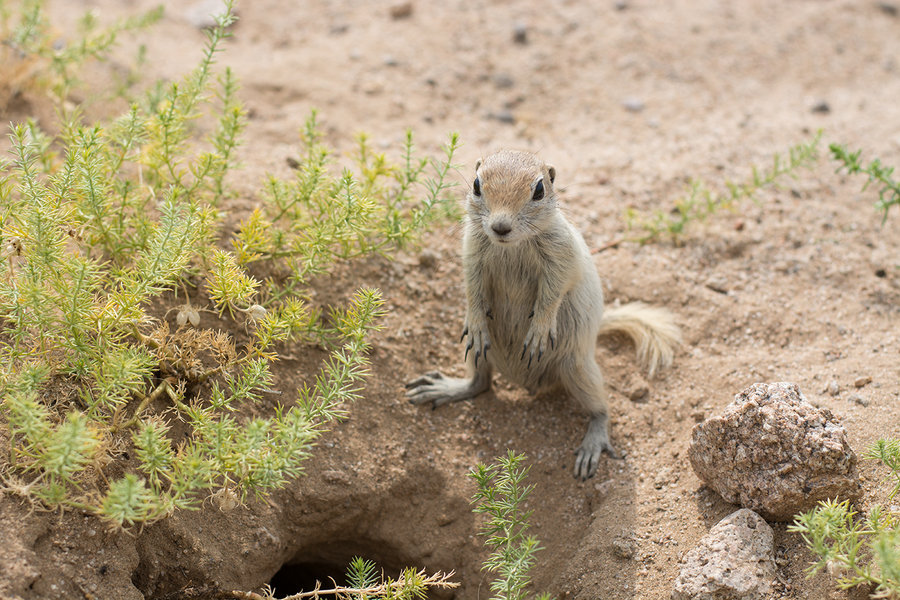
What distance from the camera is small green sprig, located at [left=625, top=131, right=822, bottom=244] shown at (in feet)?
17.3

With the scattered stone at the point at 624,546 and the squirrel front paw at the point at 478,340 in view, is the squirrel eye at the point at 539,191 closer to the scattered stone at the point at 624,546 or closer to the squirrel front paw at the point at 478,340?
the squirrel front paw at the point at 478,340

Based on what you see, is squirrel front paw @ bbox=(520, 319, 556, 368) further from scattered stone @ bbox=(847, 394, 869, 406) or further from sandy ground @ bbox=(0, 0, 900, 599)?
scattered stone @ bbox=(847, 394, 869, 406)

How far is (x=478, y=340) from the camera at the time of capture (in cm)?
427

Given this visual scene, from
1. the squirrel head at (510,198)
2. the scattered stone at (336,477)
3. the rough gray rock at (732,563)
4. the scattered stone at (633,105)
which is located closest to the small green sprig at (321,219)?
the squirrel head at (510,198)

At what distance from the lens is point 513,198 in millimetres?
3795

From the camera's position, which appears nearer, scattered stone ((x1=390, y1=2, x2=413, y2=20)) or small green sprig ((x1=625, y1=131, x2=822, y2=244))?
small green sprig ((x1=625, y1=131, x2=822, y2=244))

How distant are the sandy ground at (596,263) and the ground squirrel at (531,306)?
156mm

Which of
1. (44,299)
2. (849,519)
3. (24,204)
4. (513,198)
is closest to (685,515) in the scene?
(849,519)

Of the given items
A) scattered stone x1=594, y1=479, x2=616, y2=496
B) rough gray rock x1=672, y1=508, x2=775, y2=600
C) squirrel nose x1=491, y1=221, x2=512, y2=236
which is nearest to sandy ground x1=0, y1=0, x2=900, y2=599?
scattered stone x1=594, y1=479, x2=616, y2=496

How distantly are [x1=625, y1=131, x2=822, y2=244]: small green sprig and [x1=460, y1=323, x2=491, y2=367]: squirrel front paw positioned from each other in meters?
1.69

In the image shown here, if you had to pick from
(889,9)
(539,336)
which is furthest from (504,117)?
(889,9)

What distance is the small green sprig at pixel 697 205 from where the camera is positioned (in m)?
5.28

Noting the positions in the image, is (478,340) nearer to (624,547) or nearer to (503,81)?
(624,547)

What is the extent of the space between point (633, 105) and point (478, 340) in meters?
3.54
